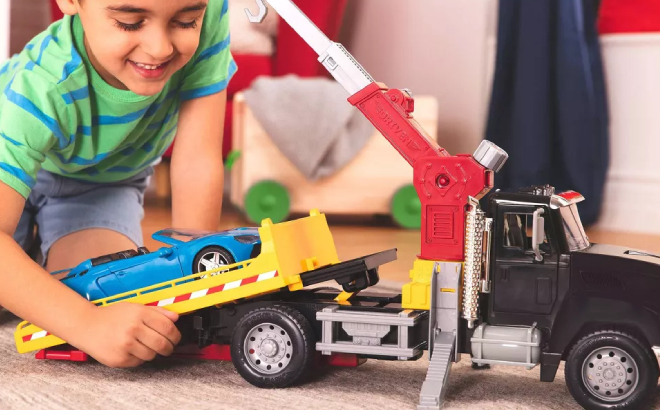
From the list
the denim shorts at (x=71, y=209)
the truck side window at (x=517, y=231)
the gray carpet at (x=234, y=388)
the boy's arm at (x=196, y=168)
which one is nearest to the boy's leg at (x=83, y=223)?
the denim shorts at (x=71, y=209)

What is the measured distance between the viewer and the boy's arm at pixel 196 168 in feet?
3.91

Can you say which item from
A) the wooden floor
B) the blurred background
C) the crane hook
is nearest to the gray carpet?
the crane hook

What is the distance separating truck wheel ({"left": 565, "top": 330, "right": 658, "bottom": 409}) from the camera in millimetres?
789

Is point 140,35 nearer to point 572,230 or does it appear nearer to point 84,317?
point 84,317

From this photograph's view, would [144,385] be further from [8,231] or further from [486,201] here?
[486,201]

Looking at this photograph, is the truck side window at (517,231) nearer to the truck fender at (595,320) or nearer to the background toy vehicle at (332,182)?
the truck fender at (595,320)

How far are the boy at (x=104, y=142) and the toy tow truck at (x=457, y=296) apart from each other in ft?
0.26

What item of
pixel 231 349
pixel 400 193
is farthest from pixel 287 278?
pixel 400 193

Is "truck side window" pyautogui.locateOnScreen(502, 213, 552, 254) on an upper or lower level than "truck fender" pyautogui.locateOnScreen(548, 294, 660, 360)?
upper

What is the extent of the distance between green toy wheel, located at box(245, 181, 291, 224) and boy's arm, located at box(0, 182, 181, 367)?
1.32 metres

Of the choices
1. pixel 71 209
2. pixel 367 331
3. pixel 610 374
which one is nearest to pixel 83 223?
Result: pixel 71 209

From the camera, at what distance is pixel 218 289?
2.95 feet

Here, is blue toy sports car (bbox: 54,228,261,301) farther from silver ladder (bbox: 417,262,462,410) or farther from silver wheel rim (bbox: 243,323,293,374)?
silver ladder (bbox: 417,262,462,410)

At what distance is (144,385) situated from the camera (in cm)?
90
